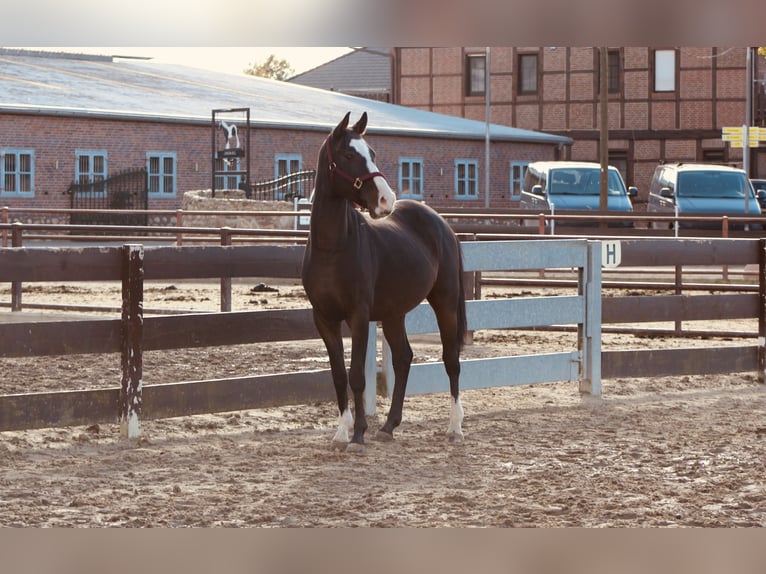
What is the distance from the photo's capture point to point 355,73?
63.3m

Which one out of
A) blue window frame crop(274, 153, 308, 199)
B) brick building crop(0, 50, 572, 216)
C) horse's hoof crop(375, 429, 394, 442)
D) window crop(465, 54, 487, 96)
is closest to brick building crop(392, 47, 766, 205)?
window crop(465, 54, 487, 96)

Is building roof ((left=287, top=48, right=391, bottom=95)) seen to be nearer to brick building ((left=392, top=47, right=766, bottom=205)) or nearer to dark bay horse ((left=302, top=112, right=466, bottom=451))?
brick building ((left=392, top=47, right=766, bottom=205))

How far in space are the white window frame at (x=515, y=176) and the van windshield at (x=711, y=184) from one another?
15586mm

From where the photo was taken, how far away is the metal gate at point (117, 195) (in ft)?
107

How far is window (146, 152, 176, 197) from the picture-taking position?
114 ft

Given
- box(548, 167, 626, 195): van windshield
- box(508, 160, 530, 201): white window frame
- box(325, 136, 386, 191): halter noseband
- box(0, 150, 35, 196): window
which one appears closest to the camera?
box(325, 136, 386, 191): halter noseband

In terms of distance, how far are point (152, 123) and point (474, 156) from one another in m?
12.8

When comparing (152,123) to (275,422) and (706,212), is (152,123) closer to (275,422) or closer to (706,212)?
(706,212)

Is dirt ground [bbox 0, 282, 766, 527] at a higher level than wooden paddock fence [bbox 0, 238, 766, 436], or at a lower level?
lower

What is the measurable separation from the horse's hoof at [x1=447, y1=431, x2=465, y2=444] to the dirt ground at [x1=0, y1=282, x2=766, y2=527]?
0.26 feet

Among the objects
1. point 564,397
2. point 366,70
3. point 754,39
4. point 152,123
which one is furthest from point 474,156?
point 754,39

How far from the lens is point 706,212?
2773cm

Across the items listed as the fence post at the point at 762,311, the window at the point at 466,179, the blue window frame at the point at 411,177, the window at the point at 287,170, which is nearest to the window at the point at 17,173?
the window at the point at 287,170

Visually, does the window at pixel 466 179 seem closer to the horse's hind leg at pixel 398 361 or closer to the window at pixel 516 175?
the window at pixel 516 175
